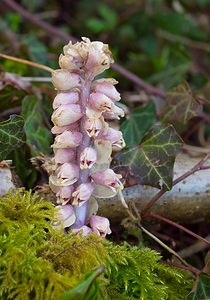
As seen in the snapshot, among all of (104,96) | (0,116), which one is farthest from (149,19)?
(104,96)

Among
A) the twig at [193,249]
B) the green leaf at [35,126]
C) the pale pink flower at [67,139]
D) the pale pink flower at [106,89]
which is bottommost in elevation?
the twig at [193,249]

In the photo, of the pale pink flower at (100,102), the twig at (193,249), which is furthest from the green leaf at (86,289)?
the twig at (193,249)

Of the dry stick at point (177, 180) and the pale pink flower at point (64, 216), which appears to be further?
the dry stick at point (177, 180)

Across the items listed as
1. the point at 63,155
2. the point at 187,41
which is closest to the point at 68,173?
the point at 63,155

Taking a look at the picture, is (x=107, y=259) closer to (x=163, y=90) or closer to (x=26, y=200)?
(x=26, y=200)

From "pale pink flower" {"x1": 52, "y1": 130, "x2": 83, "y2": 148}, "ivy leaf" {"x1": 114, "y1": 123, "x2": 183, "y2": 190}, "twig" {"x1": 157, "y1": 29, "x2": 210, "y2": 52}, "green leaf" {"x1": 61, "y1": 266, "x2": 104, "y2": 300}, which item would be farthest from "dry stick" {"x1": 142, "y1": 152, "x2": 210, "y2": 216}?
"twig" {"x1": 157, "y1": 29, "x2": 210, "y2": 52}

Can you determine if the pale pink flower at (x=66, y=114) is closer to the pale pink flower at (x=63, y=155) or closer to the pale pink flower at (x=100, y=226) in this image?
the pale pink flower at (x=63, y=155)

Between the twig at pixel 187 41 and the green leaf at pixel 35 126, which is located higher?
the twig at pixel 187 41
